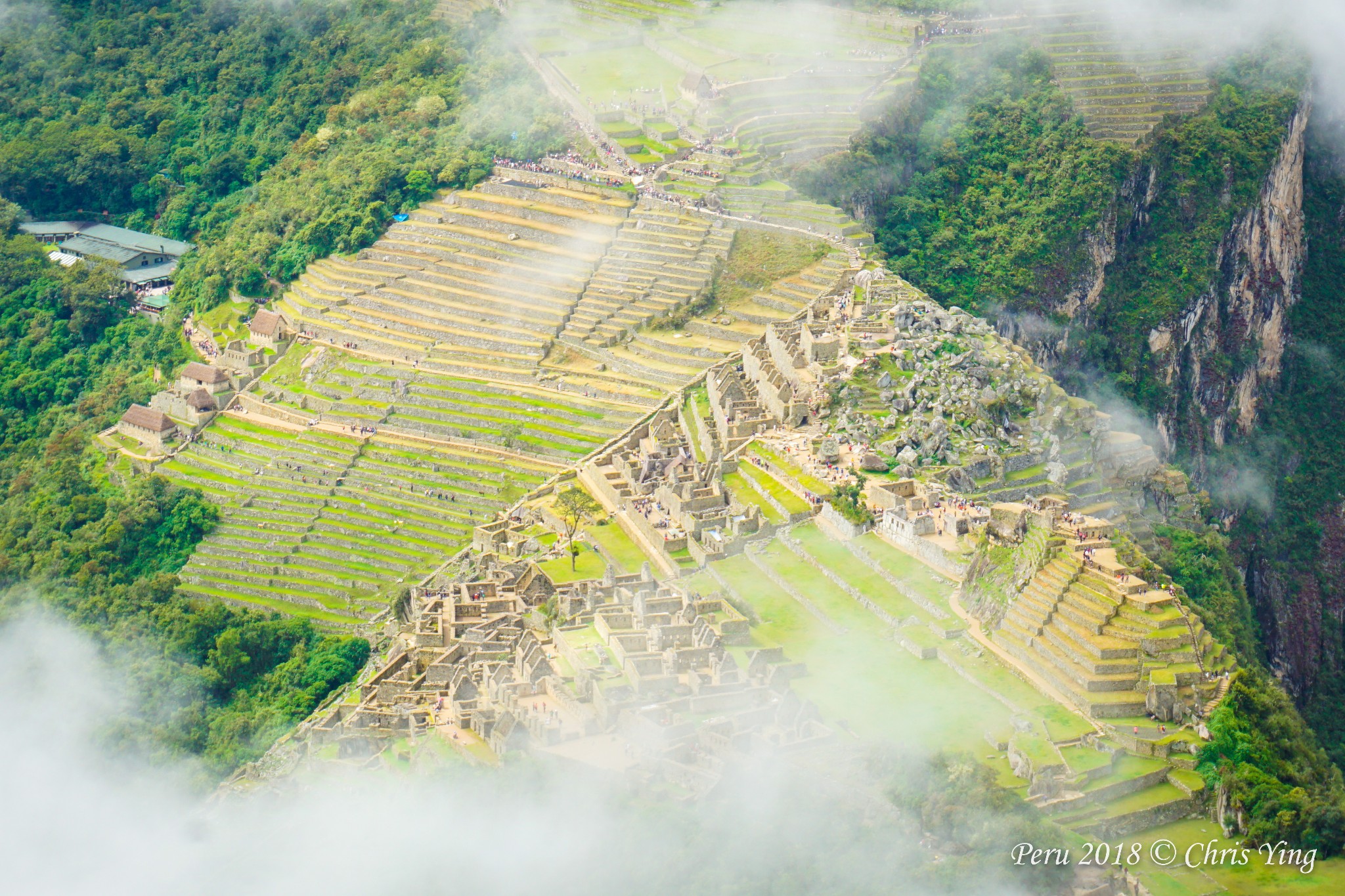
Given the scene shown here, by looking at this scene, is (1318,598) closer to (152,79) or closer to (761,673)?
(761,673)

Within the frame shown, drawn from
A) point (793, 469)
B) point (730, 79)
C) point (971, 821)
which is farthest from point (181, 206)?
point (971, 821)

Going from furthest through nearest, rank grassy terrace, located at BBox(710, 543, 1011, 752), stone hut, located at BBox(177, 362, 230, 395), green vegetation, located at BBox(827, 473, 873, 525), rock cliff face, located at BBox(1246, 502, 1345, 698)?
rock cliff face, located at BBox(1246, 502, 1345, 698), stone hut, located at BBox(177, 362, 230, 395), green vegetation, located at BBox(827, 473, 873, 525), grassy terrace, located at BBox(710, 543, 1011, 752)

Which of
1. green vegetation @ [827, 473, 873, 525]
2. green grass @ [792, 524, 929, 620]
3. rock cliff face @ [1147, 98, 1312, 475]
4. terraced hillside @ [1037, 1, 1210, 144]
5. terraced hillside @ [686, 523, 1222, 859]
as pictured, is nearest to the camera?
terraced hillside @ [686, 523, 1222, 859]

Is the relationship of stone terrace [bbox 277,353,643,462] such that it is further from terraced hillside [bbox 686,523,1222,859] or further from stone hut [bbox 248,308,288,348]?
terraced hillside [bbox 686,523,1222,859]

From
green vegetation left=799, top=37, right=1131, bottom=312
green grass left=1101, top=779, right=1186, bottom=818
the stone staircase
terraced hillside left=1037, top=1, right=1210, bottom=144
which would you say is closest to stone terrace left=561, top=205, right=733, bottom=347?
green vegetation left=799, top=37, right=1131, bottom=312

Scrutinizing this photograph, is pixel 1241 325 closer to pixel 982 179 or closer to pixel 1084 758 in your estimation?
pixel 982 179

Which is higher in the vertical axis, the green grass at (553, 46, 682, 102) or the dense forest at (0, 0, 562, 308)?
the green grass at (553, 46, 682, 102)

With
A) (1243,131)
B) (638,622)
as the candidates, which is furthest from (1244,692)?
(1243,131)
